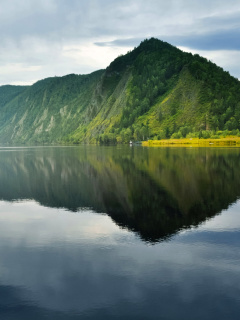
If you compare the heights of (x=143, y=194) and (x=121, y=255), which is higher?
(x=121, y=255)

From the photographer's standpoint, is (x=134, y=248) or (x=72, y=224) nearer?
(x=134, y=248)

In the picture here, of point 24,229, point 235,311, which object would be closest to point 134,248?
point 235,311

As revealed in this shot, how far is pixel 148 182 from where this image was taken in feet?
148

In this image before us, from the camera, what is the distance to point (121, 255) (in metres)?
18.8

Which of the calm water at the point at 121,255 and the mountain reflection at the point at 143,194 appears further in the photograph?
the mountain reflection at the point at 143,194

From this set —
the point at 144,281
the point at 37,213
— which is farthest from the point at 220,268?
the point at 37,213

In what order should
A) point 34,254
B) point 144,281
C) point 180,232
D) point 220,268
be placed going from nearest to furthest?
point 144,281
point 220,268
point 34,254
point 180,232

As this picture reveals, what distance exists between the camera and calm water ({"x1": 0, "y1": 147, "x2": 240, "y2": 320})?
13602 millimetres

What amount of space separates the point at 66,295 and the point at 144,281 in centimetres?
327

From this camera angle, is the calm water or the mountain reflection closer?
the calm water

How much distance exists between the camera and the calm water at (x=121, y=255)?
13602 millimetres

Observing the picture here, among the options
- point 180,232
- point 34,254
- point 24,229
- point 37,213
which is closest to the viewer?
point 34,254

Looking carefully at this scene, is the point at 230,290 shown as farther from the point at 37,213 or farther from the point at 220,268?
the point at 37,213

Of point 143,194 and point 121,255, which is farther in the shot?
point 143,194
